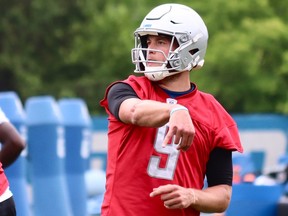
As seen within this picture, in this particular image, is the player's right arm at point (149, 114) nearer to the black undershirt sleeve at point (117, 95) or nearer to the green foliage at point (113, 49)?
the black undershirt sleeve at point (117, 95)

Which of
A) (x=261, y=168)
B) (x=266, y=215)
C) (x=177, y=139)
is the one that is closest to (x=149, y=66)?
(x=177, y=139)

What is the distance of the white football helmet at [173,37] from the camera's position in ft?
15.3

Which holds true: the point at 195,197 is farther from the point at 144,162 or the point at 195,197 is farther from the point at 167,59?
the point at 167,59

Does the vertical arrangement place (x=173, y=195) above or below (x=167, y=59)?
below

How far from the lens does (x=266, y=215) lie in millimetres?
8047

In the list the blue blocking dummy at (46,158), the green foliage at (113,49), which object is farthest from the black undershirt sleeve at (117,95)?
the green foliage at (113,49)

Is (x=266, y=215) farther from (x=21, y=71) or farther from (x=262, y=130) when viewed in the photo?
(x=21, y=71)

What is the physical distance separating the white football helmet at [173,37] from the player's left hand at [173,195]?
540 mm

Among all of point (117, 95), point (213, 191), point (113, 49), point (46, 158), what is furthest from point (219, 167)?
point (113, 49)

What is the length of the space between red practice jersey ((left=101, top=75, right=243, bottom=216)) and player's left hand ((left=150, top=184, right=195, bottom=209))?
0.15 m

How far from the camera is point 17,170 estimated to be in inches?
390

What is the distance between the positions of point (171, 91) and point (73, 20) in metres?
35.0

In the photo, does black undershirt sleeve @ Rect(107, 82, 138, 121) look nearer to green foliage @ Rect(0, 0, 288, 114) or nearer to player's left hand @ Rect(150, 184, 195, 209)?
player's left hand @ Rect(150, 184, 195, 209)

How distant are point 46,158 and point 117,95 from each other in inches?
238
